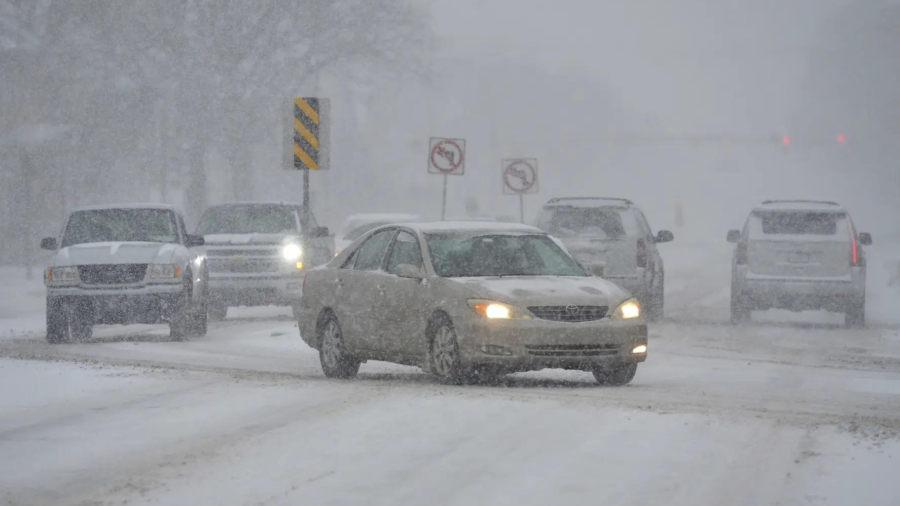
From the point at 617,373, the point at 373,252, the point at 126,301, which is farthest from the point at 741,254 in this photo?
the point at 617,373

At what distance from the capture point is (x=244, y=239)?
24000mm

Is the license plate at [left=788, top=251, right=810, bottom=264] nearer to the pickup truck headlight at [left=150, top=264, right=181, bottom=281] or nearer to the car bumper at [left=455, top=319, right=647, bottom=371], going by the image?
the pickup truck headlight at [left=150, top=264, right=181, bottom=281]

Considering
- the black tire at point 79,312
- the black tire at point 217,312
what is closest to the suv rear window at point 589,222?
the black tire at point 217,312

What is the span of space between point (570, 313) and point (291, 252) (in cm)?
1187

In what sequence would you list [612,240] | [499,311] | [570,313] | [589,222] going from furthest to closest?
1. [589,222]
2. [612,240]
3. [570,313]
4. [499,311]

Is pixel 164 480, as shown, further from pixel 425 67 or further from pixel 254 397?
pixel 425 67

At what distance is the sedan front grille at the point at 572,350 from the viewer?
40.7ft

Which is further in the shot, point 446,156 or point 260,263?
point 446,156

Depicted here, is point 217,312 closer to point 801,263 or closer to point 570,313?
point 801,263

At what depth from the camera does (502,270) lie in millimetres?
13484

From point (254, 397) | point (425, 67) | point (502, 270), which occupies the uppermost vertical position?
point (425, 67)

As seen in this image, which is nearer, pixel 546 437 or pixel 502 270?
pixel 546 437

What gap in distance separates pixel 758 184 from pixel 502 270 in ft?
455

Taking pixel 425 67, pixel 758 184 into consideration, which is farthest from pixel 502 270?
pixel 758 184
